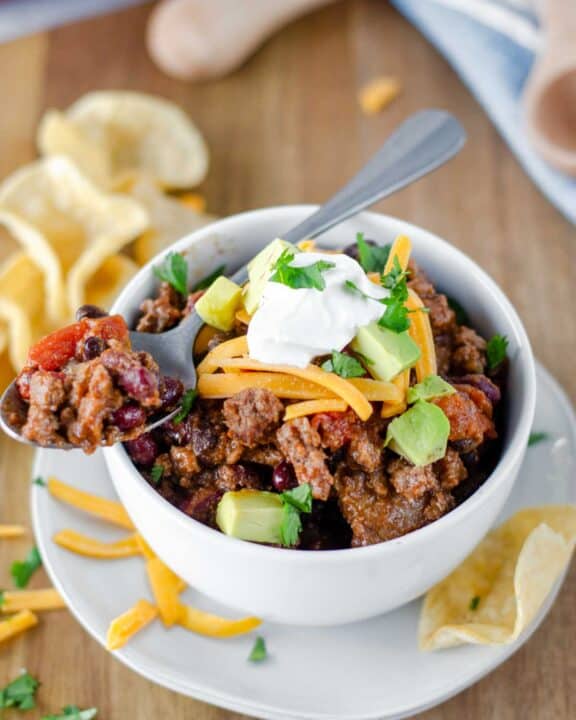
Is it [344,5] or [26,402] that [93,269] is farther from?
[344,5]

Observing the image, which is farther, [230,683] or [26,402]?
[230,683]

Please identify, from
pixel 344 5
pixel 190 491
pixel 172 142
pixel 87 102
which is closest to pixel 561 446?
pixel 190 491

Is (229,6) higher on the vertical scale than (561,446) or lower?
higher

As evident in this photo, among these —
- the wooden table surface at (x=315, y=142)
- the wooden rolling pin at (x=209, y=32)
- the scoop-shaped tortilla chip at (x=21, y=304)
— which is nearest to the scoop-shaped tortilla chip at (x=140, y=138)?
the wooden table surface at (x=315, y=142)

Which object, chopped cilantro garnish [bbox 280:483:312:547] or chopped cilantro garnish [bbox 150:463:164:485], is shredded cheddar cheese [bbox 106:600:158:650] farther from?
chopped cilantro garnish [bbox 280:483:312:547]

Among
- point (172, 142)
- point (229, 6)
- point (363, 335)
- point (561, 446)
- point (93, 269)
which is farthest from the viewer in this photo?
point (229, 6)

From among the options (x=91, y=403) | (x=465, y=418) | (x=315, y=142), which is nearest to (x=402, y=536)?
(x=465, y=418)
